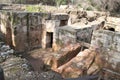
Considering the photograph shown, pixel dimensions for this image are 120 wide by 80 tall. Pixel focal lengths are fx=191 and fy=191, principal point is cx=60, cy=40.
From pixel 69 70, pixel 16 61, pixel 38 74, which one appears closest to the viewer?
pixel 38 74

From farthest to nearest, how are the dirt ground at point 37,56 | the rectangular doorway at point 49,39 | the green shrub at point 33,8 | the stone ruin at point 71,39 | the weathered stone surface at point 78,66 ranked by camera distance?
1. the green shrub at point 33,8
2. the rectangular doorway at point 49,39
3. the dirt ground at point 37,56
4. the stone ruin at point 71,39
5. the weathered stone surface at point 78,66

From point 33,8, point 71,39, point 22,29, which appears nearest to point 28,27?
point 22,29

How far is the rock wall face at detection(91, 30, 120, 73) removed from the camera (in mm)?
7555

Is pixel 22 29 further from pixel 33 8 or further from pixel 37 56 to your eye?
pixel 33 8

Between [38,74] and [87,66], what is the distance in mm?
2437

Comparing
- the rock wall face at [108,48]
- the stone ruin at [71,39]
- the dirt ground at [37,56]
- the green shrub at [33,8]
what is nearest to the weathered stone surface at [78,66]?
the stone ruin at [71,39]

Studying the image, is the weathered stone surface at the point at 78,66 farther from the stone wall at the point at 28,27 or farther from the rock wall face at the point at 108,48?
the stone wall at the point at 28,27

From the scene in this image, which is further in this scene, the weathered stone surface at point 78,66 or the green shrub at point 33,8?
the green shrub at point 33,8

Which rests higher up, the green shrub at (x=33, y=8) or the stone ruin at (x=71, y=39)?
the green shrub at (x=33, y=8)

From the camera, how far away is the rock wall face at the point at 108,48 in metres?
7.55

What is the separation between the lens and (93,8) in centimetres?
1622

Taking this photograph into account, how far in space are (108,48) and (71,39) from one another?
198 centimetres

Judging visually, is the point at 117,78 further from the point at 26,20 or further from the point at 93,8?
the point at 93,8

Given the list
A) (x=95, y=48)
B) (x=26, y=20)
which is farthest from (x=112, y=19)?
(x=26, y=20)
